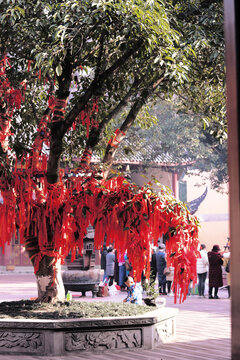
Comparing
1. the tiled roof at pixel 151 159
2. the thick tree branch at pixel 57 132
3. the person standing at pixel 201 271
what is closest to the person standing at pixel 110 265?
the person standing at pixel 201 271

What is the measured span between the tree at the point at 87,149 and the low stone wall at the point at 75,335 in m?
0.85

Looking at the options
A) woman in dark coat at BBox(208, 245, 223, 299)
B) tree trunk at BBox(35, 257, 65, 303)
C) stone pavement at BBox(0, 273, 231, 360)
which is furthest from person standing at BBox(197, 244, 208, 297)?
tree trunk at BBox(35, 257, 65, 303)

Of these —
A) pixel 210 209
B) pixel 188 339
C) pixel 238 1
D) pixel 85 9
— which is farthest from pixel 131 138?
pixel 238 1

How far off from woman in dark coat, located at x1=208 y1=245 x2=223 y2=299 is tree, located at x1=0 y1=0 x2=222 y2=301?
24.9 ft

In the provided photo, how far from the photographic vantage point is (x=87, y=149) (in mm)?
7773

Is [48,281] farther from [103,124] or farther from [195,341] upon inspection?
[103,124]

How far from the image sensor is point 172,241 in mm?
6965

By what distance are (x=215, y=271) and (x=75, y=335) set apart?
8.49 metres

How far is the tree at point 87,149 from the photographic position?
20.1ft

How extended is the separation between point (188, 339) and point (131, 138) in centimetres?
1823

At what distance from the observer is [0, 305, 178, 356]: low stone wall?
690cm

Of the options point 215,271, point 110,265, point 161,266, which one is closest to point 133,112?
point 215,271

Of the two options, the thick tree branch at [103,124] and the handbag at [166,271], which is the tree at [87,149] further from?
the handbag at [166,271]

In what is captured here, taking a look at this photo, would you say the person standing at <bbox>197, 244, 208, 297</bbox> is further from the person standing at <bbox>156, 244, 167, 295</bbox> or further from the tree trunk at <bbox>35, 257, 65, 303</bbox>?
the tree trunk at <bbox>35, 257, 65, 303</bbox>
